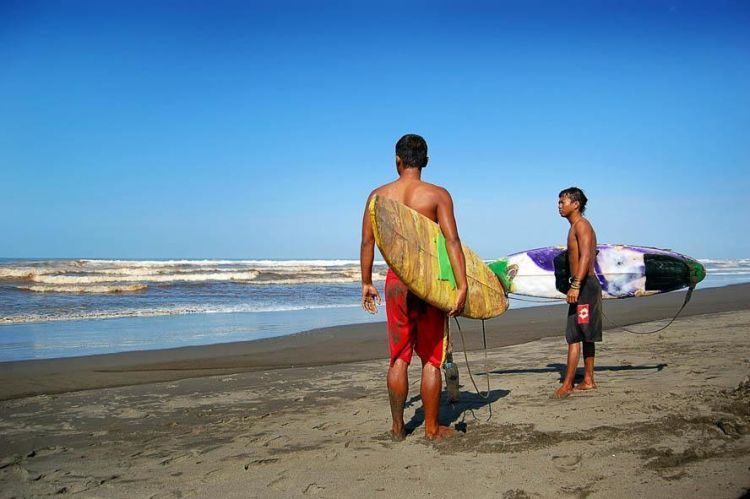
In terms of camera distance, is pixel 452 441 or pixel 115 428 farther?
pixel 115 428

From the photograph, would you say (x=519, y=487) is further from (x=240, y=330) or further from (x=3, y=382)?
(x=240, y=330)

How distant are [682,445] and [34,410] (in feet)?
15.8

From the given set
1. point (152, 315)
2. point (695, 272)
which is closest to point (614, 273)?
point (695, 272)

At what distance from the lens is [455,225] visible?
11.7ft

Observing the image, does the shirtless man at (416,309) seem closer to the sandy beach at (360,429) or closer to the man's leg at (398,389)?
the man's leg at (398,389)

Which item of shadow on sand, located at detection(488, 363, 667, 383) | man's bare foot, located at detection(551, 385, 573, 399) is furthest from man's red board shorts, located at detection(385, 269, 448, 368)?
shadow on sand, located at detection(488, 363, 667, 383)

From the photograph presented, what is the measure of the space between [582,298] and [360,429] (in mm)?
2239

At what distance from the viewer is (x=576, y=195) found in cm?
510

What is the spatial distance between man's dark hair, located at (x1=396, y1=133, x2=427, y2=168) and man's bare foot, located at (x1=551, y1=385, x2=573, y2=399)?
2274 millimetres

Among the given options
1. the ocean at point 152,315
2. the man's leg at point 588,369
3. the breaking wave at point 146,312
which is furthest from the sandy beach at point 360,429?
the breaking wave at point 146,312

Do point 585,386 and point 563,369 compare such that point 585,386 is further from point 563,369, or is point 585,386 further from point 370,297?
point 370,297

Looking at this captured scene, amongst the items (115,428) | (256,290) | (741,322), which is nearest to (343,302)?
(256,290)

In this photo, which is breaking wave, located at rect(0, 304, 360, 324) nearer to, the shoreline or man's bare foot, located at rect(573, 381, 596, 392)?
the shoreline

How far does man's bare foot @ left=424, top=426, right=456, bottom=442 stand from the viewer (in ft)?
11.7
